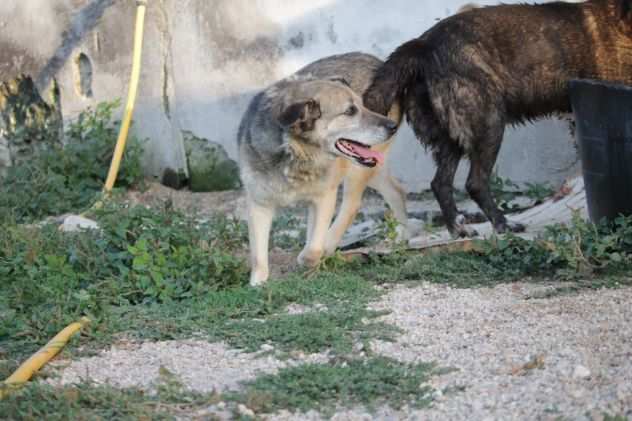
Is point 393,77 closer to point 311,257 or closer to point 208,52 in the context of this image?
point 311,257

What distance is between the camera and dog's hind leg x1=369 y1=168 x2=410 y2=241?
774 centimetres

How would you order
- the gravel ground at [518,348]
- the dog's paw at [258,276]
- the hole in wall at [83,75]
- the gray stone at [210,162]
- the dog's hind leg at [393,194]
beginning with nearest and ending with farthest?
1. the gravel ground at [518,348]
2. the dog's paw at [258,276]
3. the dog's hind leg at [393,194]
4. the gray stone at [210,162]
5. the hole in wall at [83,75]

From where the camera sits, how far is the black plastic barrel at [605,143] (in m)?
5.85

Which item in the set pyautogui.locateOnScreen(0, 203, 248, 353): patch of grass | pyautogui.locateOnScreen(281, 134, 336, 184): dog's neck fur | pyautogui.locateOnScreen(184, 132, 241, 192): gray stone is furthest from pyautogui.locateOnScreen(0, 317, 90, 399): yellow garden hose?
pyautogui.locateOnScreen(184, 132, 241, 192): gray stone

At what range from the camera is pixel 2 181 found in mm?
9953

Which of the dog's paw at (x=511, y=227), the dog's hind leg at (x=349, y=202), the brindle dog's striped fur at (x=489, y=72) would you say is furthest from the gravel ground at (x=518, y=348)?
the brindle dog's striped fur at (x=489, y=72)

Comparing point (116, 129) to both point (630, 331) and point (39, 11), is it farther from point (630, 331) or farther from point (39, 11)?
point (630, 331)

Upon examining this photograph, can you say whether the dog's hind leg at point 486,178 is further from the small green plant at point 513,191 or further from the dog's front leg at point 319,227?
the dog's front leg at point 319,227

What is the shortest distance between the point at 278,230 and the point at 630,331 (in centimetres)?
397

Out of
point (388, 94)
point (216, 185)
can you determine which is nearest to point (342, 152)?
point (388, 94)

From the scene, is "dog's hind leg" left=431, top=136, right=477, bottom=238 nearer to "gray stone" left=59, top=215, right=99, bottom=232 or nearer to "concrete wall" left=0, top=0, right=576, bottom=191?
"concrete wall" left=0, top=0, right=576, bottom=191

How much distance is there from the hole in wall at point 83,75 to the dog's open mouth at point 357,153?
4850mm

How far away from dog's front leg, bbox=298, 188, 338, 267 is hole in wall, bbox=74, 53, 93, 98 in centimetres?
455

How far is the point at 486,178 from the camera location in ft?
24.6
